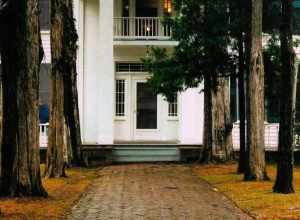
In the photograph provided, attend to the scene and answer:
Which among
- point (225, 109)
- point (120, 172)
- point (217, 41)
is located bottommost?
point (120, 172)

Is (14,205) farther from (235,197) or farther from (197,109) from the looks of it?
(197,109)

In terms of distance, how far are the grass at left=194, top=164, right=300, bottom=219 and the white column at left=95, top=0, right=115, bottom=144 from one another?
22.8 feet

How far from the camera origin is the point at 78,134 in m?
25.0

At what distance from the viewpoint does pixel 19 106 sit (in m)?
14.8

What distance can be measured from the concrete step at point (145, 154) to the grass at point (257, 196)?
523cm

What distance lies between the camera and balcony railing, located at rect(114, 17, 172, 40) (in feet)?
97.2

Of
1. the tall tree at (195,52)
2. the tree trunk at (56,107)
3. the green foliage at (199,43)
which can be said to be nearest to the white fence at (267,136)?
the tall tree at (195,52)

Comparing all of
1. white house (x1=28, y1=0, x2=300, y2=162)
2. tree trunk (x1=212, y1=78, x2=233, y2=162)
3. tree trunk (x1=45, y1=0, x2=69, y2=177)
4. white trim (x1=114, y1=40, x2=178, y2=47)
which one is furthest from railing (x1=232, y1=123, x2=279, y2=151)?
tree trunk (x1=45, y1=0, x2=69, y2=177)

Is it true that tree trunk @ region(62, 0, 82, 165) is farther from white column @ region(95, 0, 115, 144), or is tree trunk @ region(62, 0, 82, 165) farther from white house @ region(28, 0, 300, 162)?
white house @ region(28, 0, 300, 162)

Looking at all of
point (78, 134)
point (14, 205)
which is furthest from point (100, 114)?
point (14, 205)

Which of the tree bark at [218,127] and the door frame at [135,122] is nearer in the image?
the tree bark at [218,127]

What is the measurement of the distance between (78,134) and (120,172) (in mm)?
3279

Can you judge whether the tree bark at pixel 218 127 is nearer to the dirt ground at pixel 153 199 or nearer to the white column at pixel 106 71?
the dirt ground at pixel 153 199

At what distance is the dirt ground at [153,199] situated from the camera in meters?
12.5
